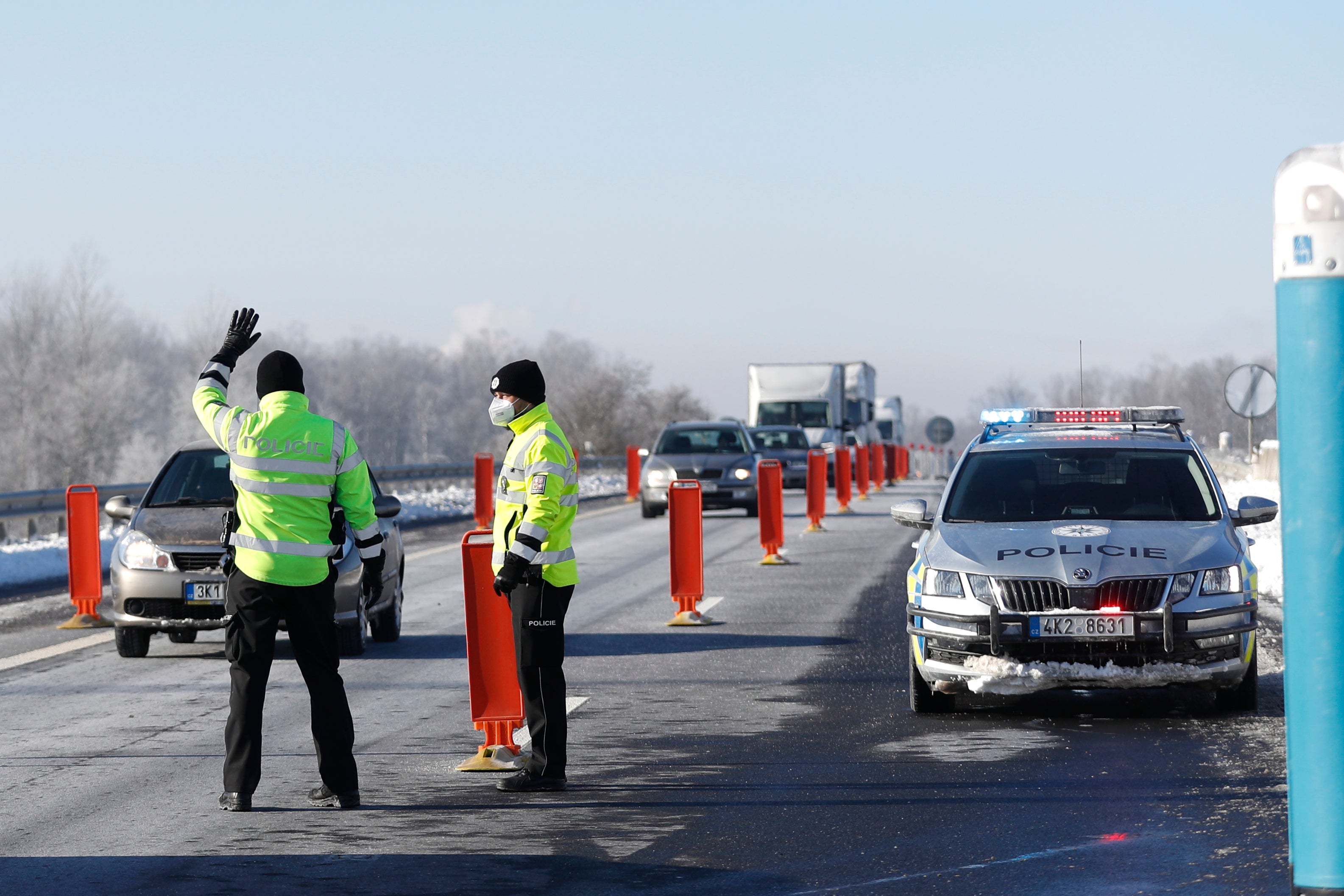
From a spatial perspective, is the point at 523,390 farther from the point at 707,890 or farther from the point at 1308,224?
the point at 1308,224

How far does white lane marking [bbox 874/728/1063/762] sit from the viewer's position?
8.10 m

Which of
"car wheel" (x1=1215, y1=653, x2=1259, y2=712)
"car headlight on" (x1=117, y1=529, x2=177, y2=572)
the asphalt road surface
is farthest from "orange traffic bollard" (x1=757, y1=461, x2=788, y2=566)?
"car wheel" (x1=1215, y1=653, x2=1259, y2=712)

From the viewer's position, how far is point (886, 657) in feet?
38.8

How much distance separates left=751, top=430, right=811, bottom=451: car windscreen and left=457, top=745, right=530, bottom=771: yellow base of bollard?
1141 inches

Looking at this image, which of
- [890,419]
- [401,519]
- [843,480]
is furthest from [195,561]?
[890,419]

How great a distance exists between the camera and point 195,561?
11688 mm

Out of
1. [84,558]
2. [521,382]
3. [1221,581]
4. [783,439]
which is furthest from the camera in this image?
[783,439]

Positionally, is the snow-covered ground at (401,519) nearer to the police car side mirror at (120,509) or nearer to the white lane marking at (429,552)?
the white lane marking at (429,552)

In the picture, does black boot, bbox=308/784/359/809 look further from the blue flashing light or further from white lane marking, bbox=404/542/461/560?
white lane marking, bbox=404/542/461/560

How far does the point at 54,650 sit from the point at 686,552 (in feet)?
16.3

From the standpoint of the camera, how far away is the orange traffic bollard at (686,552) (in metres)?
14.0

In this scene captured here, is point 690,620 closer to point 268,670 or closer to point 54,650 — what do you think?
point 54,650

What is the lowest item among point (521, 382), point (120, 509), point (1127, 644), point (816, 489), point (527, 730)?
point (527, 730)

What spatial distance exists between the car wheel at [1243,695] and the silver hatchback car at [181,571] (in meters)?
5.37
